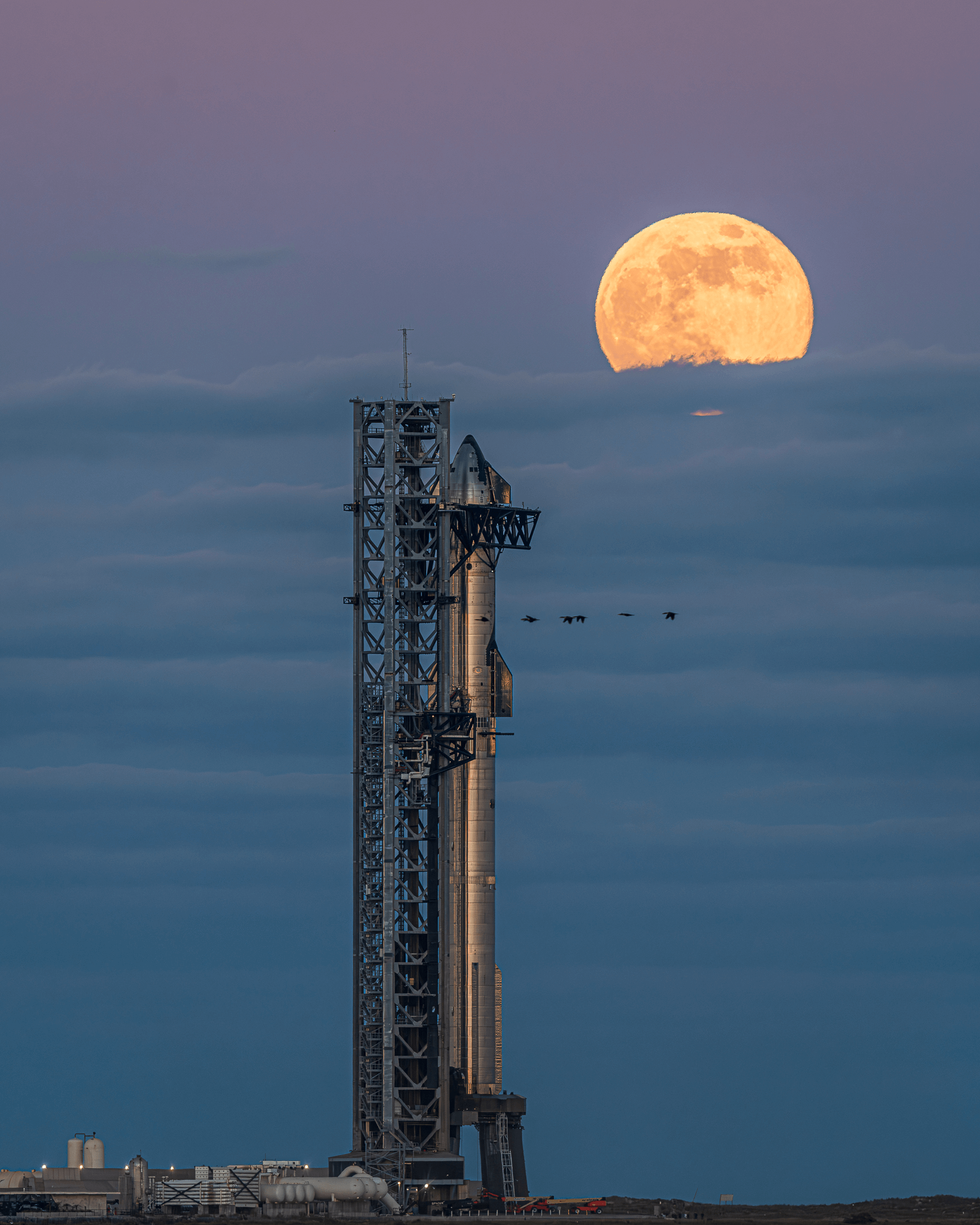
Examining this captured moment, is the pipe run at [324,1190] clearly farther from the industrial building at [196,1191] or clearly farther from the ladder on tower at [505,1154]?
the ladder on tower at [505,1154]

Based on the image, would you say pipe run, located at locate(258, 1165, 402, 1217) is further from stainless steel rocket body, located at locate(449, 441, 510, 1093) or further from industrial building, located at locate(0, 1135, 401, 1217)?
stainless steel rocket body, located at locate(449, 441, 510, 1093)

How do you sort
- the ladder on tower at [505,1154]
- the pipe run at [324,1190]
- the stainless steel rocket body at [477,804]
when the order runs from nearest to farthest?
the pipe run at [324,1190], the ladder on tower at [505,1154], the stainless steel rocket body at [477,804]

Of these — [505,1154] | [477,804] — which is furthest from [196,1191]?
[477,804]

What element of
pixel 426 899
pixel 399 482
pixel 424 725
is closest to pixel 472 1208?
pixel 426 899

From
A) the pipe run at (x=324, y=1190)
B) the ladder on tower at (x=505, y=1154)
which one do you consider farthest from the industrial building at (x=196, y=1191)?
the ladder on tower at (x=505, y=1154)

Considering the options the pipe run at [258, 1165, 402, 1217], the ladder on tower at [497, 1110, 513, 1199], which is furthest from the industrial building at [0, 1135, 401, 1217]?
the ladder on tower at [497, 1110, 513, 1199]

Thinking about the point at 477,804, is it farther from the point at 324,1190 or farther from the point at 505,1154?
the point at 324,1190

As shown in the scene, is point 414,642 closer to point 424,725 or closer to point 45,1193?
point 424,725
